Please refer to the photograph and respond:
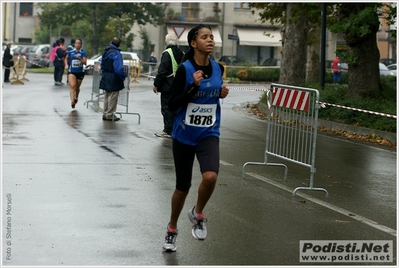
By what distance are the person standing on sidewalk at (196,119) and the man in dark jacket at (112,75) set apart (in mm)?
11325

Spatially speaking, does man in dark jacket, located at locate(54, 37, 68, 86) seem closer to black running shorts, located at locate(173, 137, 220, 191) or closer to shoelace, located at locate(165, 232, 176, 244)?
black running shorts, located at locate(173, 137, 220, 191)

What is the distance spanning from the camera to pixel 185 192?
7195mm

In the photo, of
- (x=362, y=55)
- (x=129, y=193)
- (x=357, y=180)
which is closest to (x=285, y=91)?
(x=357, y=180)

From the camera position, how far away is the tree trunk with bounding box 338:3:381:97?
70.0 ft

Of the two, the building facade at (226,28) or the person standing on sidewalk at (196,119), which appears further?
the building facade at (226,28)

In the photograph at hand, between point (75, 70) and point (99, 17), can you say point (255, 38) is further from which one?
point (75, 70)

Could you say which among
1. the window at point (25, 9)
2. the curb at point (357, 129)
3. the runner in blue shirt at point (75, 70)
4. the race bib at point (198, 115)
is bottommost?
the curb at point (357, 129)

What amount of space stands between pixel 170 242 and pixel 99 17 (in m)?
57.0

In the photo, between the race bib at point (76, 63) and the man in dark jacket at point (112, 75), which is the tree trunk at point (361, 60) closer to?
the man in dark jacket at point (112, 75)

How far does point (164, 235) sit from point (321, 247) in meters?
1.32

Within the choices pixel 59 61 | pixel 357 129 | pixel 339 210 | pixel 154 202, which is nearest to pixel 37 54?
pixel 59 61

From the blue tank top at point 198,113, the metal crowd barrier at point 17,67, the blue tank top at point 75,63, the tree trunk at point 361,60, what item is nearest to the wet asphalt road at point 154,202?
the blue tank top at point 198,113

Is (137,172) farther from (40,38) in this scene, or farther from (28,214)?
(40,38)

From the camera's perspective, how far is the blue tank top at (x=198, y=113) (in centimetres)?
712
